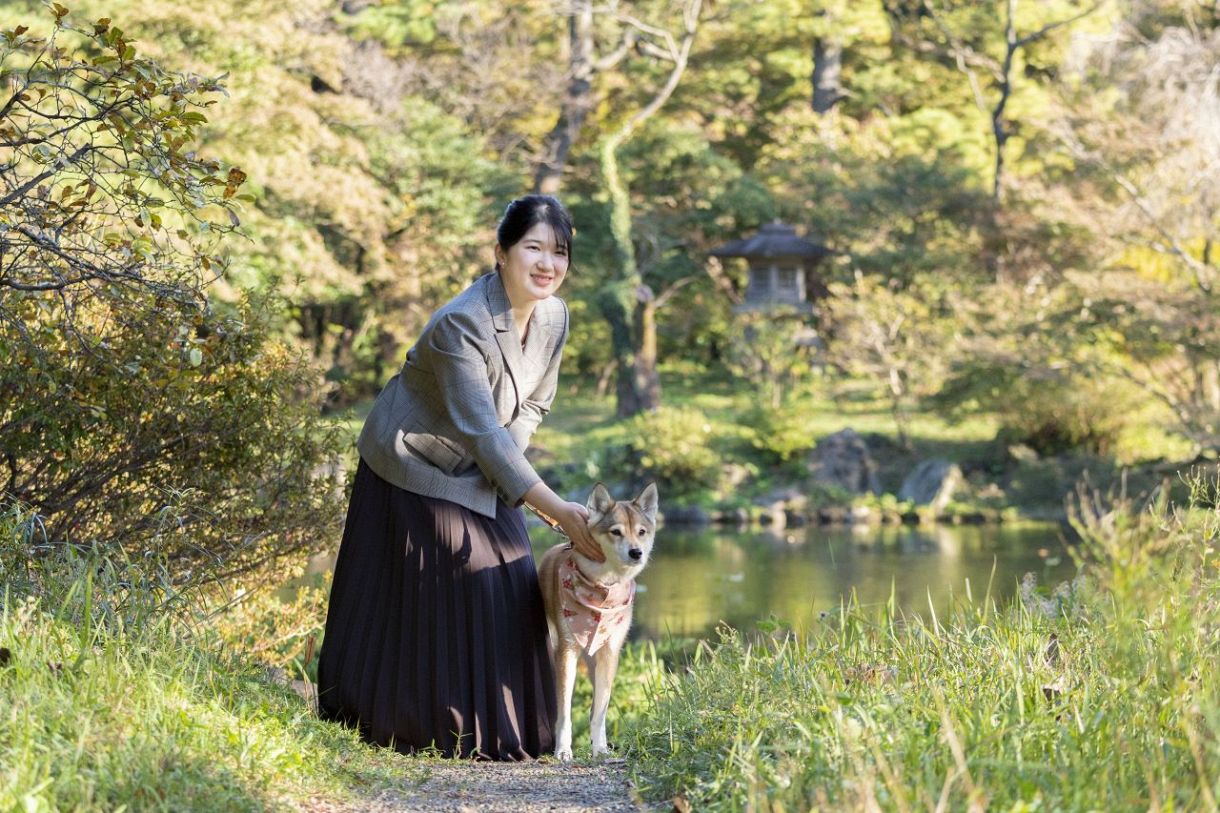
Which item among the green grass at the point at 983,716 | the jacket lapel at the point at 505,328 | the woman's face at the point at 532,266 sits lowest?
the green grass at the point at 983,716

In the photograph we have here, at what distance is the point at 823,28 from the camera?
86.8 ft

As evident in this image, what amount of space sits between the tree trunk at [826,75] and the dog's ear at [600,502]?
939 inches

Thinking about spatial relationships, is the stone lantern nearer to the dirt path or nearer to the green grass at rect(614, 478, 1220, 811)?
the green grass at rect(614, 478, 1220, 811)

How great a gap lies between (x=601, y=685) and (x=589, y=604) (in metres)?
0.34

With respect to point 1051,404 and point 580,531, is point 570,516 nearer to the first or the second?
point 580,531

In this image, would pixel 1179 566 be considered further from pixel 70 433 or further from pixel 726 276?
pixel 726 276

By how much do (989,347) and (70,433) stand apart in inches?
634

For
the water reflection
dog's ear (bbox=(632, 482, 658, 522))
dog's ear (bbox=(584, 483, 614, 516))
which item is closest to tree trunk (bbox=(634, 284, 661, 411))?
the water reflection

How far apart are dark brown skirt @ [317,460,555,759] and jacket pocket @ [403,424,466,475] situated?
0.13m

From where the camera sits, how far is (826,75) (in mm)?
27578

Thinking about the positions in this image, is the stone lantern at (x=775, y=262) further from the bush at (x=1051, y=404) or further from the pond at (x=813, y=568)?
the pond at (x=813, y=568)

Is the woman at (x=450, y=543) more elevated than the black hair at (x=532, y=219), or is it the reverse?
the black hair at (x=532, y=219)

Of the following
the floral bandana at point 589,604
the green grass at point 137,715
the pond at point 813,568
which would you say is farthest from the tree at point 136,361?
the pond at point 813,568

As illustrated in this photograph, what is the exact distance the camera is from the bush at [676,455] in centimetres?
1988
